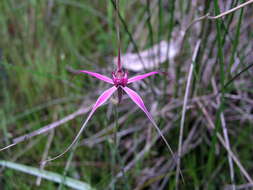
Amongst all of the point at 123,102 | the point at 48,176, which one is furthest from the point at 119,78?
the point at 123,102

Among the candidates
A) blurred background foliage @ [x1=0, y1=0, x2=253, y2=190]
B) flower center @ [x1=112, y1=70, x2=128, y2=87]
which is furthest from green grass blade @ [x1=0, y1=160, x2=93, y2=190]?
flower center @ [x1=112, y1=70, x2=128, y2=87]

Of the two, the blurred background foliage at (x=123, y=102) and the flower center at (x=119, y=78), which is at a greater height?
the blurred background foliage at (x=123, y=102)

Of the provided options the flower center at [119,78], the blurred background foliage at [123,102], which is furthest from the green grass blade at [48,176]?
the flower center at [119,78]

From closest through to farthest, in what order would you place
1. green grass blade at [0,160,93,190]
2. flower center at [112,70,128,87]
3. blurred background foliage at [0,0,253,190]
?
flower center at [112,70,128,87], green grass blade at [0,160,93,190], blurred background foliage at [0,0,253,190]

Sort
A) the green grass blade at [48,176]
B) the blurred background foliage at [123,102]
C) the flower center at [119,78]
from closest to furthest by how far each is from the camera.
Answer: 1. the flower center at [119,78]
2. the green grass blade at [48,176]
3. the blurred background foliage at [123,102]

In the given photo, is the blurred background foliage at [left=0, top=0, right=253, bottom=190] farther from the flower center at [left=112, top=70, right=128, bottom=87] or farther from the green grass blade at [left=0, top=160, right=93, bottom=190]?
the flower center at [left=112, top=70, right=128, bottom=87]

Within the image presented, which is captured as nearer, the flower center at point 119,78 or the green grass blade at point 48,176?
the flower center at point 119,78

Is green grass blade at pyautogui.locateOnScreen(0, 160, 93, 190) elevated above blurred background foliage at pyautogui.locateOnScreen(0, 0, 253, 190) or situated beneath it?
situated beneath

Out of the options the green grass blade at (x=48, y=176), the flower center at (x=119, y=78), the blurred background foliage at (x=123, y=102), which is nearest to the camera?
the flower center at (x=119, y=78)

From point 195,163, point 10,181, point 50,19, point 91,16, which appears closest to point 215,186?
point 195,163

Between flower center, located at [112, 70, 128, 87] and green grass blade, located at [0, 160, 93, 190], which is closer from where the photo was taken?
flower center, located at [112, 70, 128, 87]

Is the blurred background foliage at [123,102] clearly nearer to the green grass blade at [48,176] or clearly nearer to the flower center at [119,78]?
the green grass blade at [48,176]
